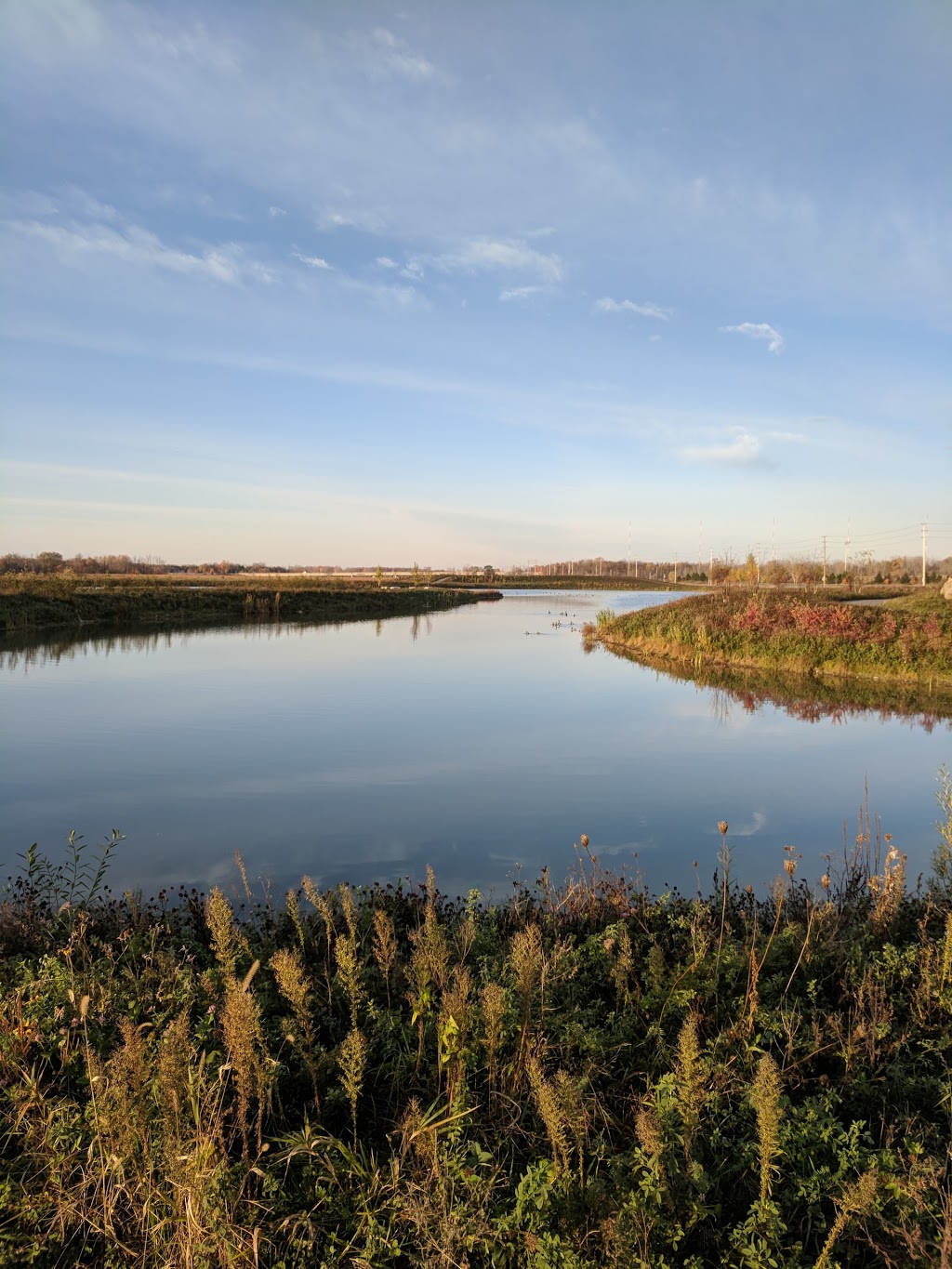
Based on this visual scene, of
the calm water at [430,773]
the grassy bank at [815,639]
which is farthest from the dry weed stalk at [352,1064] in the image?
the grassy bank at [815,639]

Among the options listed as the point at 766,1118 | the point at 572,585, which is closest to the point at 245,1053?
the point at 766,1118

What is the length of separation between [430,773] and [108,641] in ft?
63.9

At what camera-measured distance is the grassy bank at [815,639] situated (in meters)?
18.4

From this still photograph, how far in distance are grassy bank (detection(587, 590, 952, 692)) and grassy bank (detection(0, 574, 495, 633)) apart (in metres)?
21.0

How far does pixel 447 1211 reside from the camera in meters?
2.66

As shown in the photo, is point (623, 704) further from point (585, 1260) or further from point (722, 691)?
point (585, 1260)

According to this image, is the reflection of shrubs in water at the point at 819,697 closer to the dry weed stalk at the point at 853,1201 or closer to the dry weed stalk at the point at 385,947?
the dry weed stalk at the point at 385,947

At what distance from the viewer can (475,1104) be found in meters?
3.18

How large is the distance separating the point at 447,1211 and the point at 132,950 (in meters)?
2.44

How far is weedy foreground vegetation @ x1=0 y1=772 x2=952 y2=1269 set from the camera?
2539 millimetres

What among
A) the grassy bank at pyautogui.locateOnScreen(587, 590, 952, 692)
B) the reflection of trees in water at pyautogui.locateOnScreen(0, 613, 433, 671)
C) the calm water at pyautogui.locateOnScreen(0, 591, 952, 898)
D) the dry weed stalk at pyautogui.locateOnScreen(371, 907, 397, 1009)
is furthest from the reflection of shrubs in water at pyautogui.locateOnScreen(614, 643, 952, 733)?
the reflection of trees in water at pyautogui.locateOnScreen(0, 613, 433, 671)

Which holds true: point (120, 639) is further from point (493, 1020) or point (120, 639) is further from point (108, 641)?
point (493, 1020)

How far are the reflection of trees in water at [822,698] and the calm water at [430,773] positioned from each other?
283mm

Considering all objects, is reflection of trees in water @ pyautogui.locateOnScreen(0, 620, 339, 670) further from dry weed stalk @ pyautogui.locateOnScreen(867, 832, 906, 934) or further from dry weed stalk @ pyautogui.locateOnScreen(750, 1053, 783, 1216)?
dry weed stalk @ pyautogui.locateOnScreen(750, 1053, 783, 1216)
